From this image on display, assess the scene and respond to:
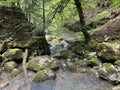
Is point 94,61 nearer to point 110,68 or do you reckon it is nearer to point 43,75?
point 110,68

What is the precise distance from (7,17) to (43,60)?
379 cm

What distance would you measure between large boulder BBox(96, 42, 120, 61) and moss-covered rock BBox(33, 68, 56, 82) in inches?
100

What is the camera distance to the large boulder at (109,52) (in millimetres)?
7340

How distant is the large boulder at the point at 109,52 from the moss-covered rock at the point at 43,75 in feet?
8.36

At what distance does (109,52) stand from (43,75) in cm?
309

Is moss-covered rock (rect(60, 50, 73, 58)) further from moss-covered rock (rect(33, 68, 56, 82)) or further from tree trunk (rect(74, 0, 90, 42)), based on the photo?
moss-covered rock (rect(33, 68, 56, 82))

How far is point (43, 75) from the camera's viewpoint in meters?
6.70

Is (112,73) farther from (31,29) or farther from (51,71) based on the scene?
(31,29)

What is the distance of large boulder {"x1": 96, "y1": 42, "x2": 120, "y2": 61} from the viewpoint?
24.1ft

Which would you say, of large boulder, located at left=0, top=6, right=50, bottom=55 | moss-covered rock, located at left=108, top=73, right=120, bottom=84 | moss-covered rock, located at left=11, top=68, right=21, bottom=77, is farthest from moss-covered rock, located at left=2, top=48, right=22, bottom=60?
moss-covered rock, located at left=108, top=73, right=120, bottom=84

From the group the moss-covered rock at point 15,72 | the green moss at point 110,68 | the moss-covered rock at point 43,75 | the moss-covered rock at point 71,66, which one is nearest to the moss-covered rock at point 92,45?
the moss-covered rock at point 71,66

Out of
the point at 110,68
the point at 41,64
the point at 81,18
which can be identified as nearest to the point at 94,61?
the point at 110,68

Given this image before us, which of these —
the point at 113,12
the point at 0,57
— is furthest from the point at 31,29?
the point at 113,12

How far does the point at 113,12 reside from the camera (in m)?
12.6
